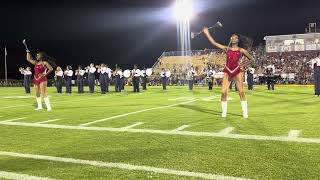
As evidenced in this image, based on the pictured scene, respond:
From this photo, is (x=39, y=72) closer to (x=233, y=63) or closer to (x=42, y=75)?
(x=42, y=75)

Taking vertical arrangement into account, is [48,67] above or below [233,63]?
above

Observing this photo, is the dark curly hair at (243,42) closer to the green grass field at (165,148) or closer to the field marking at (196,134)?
the green grass field at (165,148)

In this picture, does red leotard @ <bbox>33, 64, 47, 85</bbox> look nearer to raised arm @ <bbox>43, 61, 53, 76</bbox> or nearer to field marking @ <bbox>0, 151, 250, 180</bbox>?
raised arm @ <bbox>43, 61, 53, 76</bbox>

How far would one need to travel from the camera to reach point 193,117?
35.9 feet

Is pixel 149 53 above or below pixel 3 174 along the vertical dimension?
above

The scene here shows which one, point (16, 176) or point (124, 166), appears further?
point (124, 166)

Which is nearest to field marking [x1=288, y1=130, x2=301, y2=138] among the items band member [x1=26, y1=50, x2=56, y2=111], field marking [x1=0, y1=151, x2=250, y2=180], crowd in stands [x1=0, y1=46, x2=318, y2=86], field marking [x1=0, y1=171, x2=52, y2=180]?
field marking [x1=0, y1=151, x2=250, y2=180]

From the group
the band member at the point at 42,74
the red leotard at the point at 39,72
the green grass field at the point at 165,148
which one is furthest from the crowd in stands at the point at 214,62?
the green grass field at the point at 165,148

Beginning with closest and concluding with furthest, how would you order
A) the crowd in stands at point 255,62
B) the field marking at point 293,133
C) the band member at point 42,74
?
the field marking at point 293,133, the band member at point 42,74, the crowd in stands at point 255,62

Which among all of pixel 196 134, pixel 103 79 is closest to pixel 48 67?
pixel 196 134

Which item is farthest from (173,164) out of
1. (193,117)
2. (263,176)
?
(193,117)

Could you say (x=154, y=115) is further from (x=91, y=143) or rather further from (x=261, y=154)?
(x=261, y=154)

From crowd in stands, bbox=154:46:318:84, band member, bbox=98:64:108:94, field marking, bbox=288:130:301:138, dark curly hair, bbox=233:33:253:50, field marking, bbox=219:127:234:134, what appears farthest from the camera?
crowd in stands, bbox=154:46:318:84

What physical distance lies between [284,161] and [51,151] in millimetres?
3501
